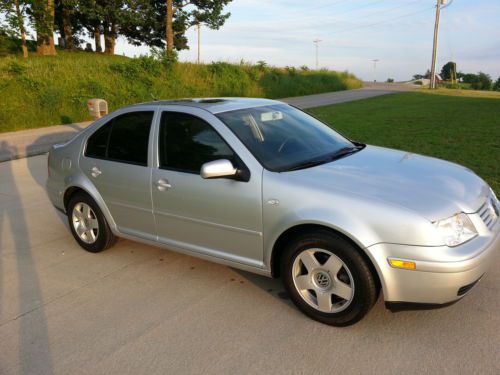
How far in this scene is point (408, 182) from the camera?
337 centimetres

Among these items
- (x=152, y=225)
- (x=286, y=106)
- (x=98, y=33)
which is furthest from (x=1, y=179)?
(x=98, y=33)

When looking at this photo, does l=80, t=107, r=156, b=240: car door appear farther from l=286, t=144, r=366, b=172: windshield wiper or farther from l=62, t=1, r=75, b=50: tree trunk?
l=62, t=1, r=75, b=50: tree trunk

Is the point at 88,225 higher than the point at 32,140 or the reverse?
the reverse

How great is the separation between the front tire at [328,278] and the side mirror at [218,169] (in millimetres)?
697

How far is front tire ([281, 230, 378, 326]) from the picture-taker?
10.2 ft

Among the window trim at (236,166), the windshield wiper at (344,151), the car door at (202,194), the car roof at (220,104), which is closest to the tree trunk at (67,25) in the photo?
the car roof at (220,104)

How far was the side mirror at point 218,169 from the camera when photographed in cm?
347

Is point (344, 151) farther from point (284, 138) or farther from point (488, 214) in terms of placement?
point (488, 214)

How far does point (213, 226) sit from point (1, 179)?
6517mm

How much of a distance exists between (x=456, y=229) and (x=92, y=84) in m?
17.4

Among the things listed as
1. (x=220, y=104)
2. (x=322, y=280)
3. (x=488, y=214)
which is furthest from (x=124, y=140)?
(x=488, y=214)

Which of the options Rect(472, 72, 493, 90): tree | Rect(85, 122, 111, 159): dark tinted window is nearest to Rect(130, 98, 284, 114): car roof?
Rect(85, 122, 111, 159): dark tinted window

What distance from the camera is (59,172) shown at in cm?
514

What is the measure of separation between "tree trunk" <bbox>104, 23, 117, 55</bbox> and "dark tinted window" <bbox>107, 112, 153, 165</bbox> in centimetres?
3574
